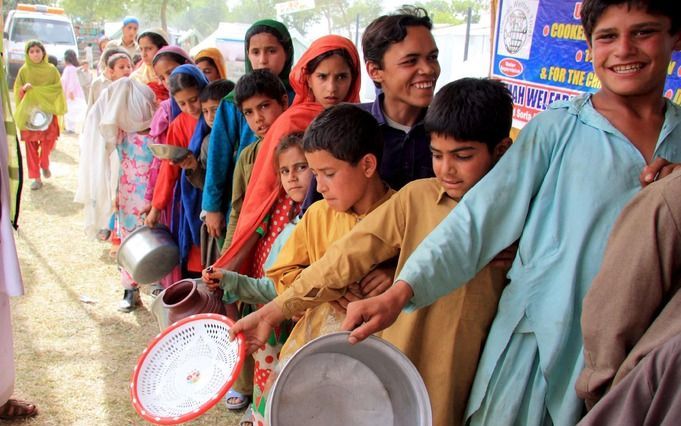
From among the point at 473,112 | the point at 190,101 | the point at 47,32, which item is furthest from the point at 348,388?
the point at 47,32

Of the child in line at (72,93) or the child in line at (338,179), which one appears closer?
the child in line at (338,179)

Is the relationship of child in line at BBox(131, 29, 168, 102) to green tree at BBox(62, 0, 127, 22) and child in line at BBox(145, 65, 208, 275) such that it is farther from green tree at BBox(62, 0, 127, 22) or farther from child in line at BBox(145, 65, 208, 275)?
green tree at BBox(62, 0, 127, 22)

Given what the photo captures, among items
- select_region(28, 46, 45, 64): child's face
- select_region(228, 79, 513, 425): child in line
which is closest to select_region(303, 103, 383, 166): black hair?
select_region(228, 79, 513, 425): child in line

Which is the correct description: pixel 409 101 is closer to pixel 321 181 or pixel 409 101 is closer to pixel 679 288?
pixel 321 181

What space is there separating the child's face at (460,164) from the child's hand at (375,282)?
0.27 metres

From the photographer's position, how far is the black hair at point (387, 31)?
1.89m

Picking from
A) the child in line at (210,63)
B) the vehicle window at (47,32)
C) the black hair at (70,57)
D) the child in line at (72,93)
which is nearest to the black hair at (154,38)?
the child in line at (210,63)

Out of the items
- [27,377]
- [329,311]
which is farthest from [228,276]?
[27,377]

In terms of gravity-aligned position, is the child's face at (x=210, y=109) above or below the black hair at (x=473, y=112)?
below

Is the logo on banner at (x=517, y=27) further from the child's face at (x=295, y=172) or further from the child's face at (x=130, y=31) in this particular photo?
the child's face at (x=130, y=31)

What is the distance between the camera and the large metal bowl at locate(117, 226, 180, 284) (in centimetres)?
300

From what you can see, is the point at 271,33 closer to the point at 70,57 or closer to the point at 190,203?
the point at 190,203

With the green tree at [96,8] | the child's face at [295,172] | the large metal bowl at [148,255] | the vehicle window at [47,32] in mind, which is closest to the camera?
the child's face at [295,172]

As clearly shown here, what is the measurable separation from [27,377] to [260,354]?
1677 millimetres
